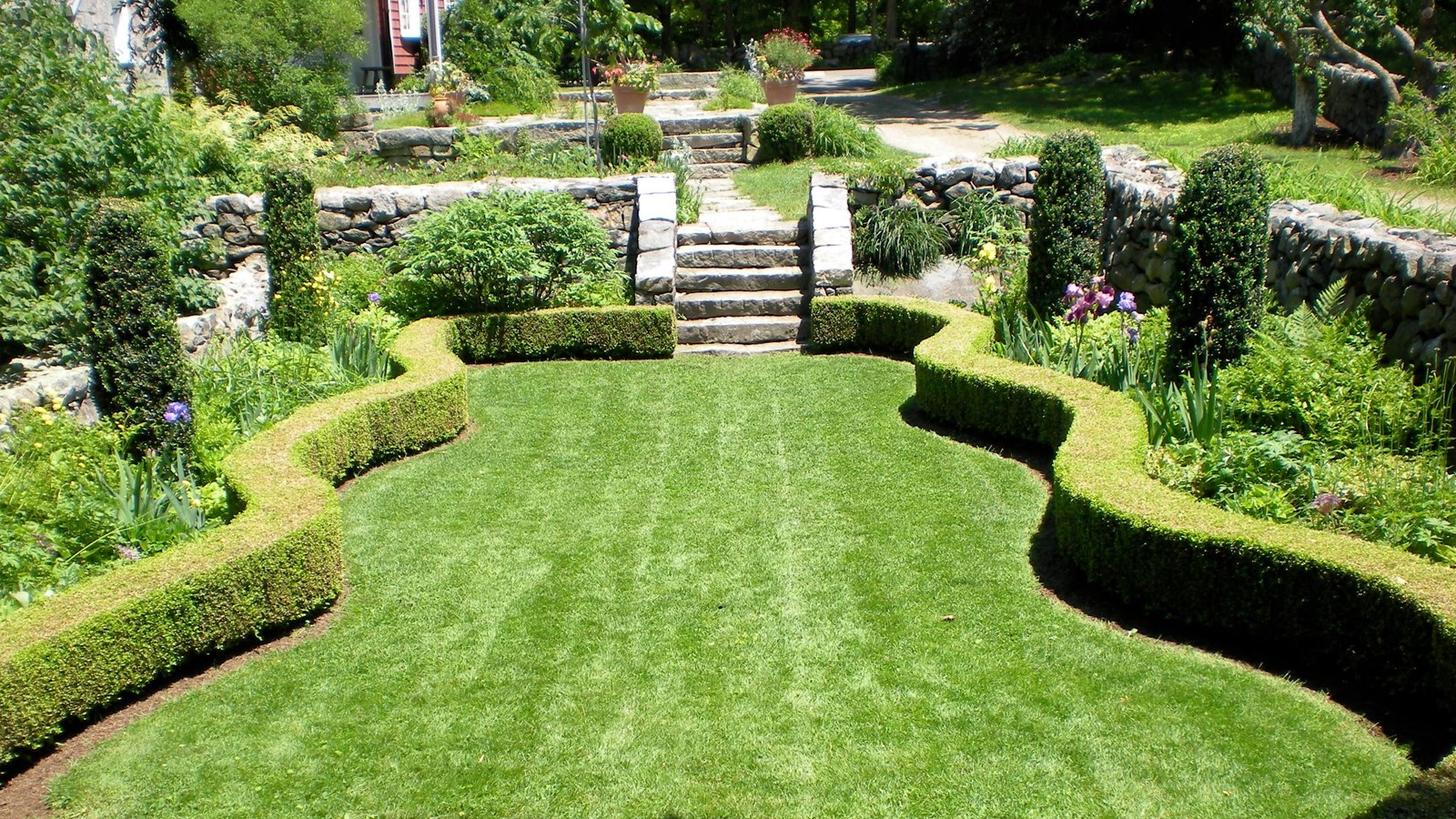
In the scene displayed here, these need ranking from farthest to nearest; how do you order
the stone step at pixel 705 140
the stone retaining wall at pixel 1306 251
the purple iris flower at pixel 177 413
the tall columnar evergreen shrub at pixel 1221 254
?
the stone step at pixel 705 140 → the tall columnar evergreen shrub at pixel 1221 254 → the purple iris flower at pixel 177 413 → the stone retaining wall at pixel 1306 251

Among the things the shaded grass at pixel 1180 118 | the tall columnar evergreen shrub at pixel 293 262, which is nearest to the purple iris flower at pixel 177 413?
the tall columnar evergreen shrub at pixel 293 262

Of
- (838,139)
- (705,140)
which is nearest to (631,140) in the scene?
(705,140)

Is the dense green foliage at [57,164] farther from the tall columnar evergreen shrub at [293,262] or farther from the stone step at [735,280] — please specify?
the stone step at [735,280]

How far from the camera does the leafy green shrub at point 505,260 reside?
10461 millimetres

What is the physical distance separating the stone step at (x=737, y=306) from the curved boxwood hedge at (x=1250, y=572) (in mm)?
4577

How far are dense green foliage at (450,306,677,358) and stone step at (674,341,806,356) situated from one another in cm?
24

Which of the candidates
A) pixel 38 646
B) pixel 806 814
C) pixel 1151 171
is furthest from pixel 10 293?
pixel 1151 171

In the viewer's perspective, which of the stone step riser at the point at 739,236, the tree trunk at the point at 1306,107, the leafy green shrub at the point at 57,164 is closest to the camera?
the leafy green shrub at the point at 57,164

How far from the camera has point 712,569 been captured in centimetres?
622

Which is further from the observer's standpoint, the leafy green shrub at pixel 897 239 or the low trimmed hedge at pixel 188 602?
the leafy green shrub at pixel 897 239

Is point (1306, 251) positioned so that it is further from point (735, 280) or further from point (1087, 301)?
point (735, 280)

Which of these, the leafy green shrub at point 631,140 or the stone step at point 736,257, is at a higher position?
the leafy green shrub at point 631,140

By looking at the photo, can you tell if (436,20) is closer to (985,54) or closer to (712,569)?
(985,54)

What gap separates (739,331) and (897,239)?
218cm
